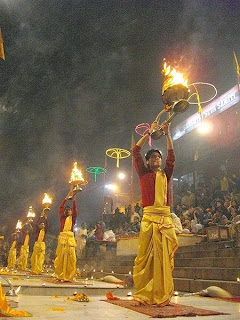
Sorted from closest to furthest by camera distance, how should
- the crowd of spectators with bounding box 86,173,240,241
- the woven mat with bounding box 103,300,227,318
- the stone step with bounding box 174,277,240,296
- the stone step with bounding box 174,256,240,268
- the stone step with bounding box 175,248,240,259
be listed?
the woven mat with bounding box 103,300,227,318 → the stone step with bounding box 174,277,240,296 → the stone step with bounding box 174,256,240,268 → the stone step with bounding box 175,248,240,259 → the crowd of spectators with bounding box 86,173,240,241

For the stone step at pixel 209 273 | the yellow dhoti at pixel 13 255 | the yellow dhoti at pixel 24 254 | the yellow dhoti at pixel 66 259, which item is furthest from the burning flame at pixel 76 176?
the yellow dhoti at pixel 13 255

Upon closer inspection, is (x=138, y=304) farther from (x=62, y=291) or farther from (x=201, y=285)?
(x=62, y=291)

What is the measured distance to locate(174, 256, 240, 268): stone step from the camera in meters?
6.78

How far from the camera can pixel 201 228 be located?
12.6 m

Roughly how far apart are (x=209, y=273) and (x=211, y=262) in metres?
0.67

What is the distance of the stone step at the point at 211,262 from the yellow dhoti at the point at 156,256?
126 inches

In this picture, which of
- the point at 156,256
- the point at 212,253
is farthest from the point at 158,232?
the point at 212,253

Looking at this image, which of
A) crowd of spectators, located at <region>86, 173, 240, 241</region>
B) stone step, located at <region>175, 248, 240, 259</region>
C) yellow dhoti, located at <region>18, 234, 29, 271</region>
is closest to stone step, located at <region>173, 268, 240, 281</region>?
stone step, located at <region>175, 248, 240, 259</region>

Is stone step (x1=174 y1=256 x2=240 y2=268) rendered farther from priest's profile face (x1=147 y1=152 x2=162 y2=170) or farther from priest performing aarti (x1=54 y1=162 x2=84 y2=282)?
priest's profile face (x1=147 y1=152 x2=162 y2=170)

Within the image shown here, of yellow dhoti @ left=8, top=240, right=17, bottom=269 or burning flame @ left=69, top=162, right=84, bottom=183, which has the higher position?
burning flame @ left=69, top=162, right=84, bottom=183

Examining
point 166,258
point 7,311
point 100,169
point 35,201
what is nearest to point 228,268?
point 166,258

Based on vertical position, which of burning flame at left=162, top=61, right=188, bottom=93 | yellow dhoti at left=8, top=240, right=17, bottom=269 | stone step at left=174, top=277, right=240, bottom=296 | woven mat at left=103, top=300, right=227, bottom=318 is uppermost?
burning flame at left=162, top=61, right=188, bottom=93

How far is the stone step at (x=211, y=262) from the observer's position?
6783mm

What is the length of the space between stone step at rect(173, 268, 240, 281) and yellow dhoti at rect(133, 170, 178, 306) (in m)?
2.72
